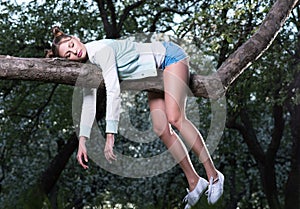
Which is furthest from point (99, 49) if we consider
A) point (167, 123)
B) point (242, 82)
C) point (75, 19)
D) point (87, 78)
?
point (75, 19)

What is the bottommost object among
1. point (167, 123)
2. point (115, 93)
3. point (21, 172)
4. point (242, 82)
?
point (21, 172)

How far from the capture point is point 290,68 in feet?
26.6

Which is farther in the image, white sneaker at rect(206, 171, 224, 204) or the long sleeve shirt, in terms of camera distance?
white sneaker at rect(206, 171, 224, 204)

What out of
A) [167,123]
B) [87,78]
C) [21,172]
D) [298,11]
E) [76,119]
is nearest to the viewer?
[87,78]

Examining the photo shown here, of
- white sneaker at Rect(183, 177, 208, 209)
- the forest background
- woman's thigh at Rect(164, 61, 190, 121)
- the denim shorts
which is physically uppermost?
the denim shorts

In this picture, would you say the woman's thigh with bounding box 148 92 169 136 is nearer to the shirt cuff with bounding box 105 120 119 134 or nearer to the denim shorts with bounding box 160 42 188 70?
the denim shorts with bounding box 160 42 188 70

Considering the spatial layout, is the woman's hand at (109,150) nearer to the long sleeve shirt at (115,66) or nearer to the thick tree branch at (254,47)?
the long sleeve shirt at (115,66)

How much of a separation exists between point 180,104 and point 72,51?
2.49ft

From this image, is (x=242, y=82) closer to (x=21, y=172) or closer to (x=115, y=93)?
(x=115, y=93)

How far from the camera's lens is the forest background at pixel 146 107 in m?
7.84

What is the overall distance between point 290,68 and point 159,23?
2.58 metres

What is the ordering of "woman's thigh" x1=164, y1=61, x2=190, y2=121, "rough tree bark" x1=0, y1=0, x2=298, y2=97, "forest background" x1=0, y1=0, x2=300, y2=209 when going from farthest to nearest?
"forest background" x1=0, y1=0, x2=300, y2=209 → "woman's thigh" x1=164, y1=61, x2=190, y2=121 → "rough tree bark" x1=0, y1=0, x2=298, y2=97

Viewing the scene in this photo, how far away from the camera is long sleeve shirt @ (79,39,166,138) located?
11.2 feet

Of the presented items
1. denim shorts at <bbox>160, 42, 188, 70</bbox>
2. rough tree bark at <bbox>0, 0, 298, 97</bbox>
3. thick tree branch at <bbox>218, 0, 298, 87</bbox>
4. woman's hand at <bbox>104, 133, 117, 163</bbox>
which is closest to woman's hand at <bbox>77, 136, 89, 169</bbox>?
woman's hand at <bbox>104, 133, 117, 163</bbox>
